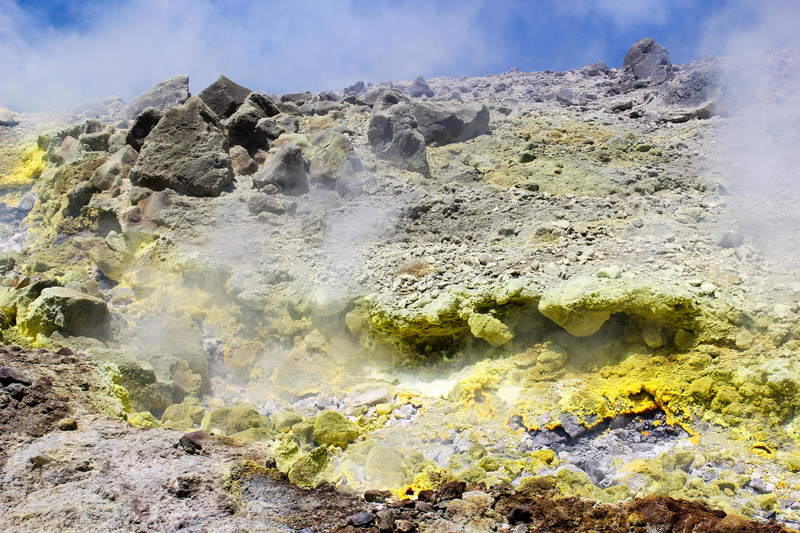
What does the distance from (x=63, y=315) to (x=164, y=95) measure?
10193 mm

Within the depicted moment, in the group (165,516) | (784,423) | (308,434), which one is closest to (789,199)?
(784,423)

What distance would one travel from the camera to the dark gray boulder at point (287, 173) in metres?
8.42

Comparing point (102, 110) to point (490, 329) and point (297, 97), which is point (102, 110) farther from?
point (490, 329)

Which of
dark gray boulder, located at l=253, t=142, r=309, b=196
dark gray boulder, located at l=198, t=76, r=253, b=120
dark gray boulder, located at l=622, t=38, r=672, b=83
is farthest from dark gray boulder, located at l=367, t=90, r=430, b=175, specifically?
dark gray boulder, located at l=622, t=38, r=672, b=83

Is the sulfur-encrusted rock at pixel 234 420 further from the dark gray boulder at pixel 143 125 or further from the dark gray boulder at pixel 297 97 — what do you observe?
the dark gray boulder at pixel 297 97

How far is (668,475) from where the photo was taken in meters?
3.50

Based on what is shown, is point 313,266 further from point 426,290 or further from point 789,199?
point 789,199

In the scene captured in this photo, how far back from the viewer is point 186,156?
8805 mm

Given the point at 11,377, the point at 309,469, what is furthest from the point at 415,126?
the point at 11,377

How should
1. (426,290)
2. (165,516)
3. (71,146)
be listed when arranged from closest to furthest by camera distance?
1. (165,516)
2. (426,290)
3. (71,146)

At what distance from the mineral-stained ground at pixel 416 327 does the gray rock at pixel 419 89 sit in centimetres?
632

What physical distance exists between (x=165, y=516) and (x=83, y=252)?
7.30 meters

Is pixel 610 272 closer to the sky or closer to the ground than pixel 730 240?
closer to the ground

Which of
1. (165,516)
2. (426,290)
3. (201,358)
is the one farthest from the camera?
(201,358)
